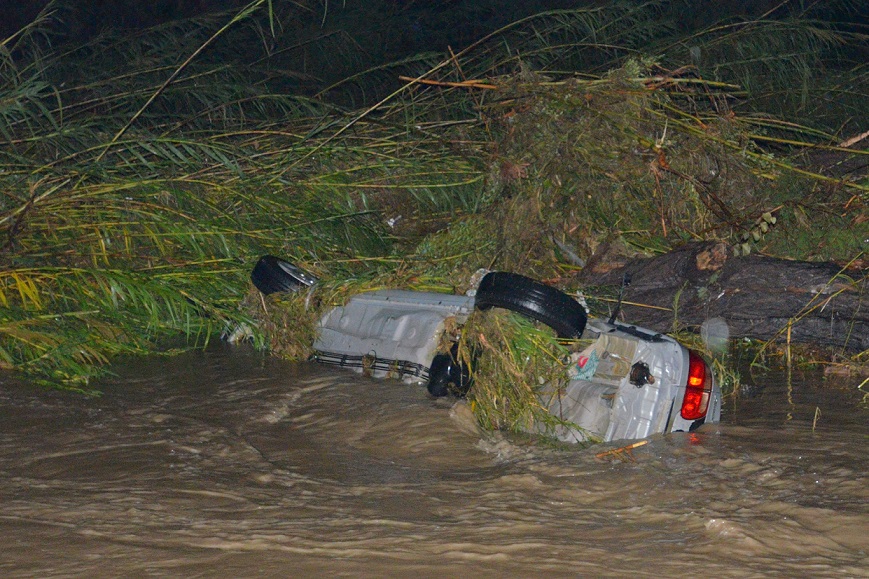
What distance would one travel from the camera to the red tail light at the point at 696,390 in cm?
405

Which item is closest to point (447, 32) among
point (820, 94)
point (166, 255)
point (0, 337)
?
point (820, 94)

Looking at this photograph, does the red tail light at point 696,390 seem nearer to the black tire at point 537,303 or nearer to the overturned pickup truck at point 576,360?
the overturned pickup truck at point 576,360

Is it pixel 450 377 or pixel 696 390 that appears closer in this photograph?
pixel 696 390

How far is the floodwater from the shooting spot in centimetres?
275

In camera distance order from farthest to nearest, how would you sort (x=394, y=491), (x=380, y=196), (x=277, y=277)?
(x=380, y=196) → (x=277, y=277) → (x=394, y=491)

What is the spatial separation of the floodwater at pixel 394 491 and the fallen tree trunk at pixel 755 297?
0.49 metres

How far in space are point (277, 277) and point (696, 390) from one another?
9.20ft

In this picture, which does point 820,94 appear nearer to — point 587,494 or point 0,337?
point 587,494

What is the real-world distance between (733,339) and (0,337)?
4.51 metres

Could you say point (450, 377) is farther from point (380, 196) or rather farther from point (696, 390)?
point (380, 196)

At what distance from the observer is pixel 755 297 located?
214 inches

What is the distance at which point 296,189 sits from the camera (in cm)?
687

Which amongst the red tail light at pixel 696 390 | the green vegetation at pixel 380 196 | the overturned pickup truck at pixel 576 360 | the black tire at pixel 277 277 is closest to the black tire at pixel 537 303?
the overturned pickup truck at pixel 576 360

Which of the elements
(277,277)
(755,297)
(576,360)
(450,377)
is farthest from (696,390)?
(277,277)
